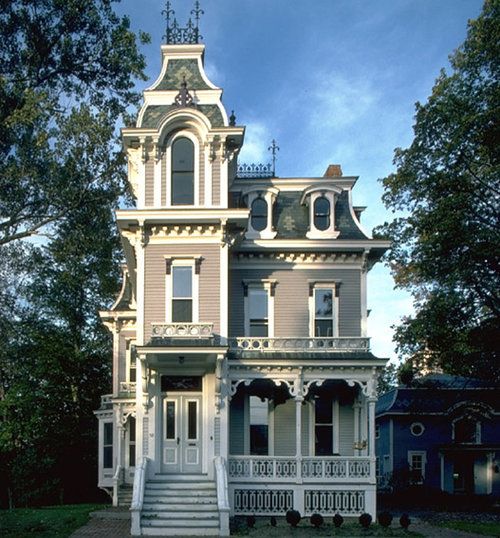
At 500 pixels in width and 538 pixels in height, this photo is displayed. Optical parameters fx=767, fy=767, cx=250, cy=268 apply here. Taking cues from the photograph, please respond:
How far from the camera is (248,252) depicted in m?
24.3

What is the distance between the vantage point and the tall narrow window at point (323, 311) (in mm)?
24422

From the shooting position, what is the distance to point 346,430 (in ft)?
78.3

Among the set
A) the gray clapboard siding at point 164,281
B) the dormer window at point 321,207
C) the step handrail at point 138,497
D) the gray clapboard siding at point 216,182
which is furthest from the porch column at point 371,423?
the gray clapboard siding at point 216,182

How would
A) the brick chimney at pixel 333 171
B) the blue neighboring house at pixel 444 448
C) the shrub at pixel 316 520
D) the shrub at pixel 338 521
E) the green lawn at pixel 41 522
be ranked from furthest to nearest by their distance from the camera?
the blue neighboring house at pixel 444 448 → the brick chimney at pixel 333 171 → the shrub at pixel 338 521 → the shrub at pixel 316 520 → the green lawn at pixel 41 522

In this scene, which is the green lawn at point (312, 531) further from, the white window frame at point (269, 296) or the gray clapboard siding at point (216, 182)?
the gray clapboard siding at point (216, 182)

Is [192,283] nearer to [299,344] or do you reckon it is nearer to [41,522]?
[299,344]

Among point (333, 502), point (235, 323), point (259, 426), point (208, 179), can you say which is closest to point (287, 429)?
point (259, 426)

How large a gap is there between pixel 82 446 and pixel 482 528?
81.5 ft

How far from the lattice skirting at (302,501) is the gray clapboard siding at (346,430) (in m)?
1.78

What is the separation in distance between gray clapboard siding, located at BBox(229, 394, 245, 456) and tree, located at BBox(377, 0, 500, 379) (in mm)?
6309

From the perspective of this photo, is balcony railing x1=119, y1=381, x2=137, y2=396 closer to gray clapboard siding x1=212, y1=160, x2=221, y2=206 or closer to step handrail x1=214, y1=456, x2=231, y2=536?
step handrail x1=214, y1=456, x2=231, y2=536

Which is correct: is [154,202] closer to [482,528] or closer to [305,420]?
[305,420]

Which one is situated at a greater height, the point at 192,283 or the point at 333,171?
the point at 333,171

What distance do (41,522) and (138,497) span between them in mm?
3231
